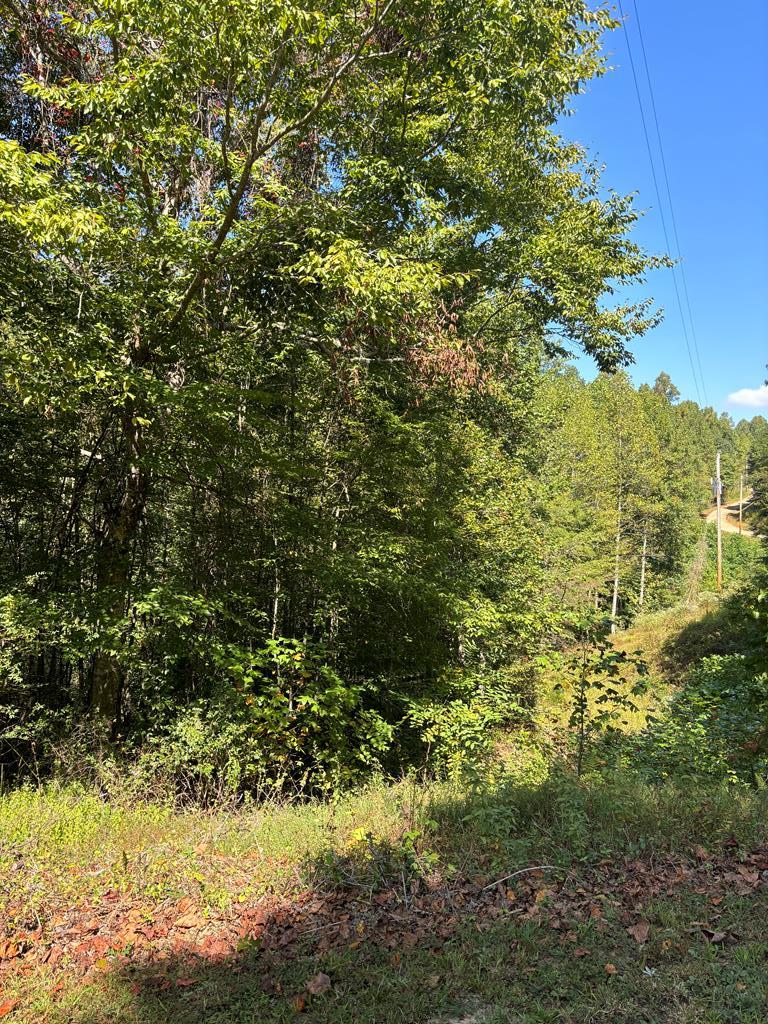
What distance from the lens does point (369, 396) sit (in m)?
9.18

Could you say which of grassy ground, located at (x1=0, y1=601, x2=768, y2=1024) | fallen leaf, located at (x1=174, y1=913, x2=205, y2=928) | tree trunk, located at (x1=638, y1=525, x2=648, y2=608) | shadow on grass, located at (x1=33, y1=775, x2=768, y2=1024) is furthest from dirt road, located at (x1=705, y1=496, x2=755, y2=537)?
fallen leaf, located at (x1=174, y1=913, x2=205, y2=928)

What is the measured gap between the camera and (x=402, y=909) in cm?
382

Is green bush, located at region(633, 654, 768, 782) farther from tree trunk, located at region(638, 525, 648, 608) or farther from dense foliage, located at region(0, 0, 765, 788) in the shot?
tree trunk, located at region(638, 525, 648, 608)

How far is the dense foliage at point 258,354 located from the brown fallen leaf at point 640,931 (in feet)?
14.3

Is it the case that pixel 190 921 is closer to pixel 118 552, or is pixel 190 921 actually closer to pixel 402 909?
pixel 402 909

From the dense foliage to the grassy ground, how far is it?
2.11 metres

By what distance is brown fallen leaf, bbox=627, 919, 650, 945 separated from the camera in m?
3.42

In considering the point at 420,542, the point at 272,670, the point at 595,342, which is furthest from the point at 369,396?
the point at 595,342

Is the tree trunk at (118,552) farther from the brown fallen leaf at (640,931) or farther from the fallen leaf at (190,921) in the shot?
the brown fallen leaf at (640,931)

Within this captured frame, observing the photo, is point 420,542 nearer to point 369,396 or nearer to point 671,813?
point 369,396

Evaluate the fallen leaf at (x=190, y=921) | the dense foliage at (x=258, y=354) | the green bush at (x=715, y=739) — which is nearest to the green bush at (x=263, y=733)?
the dense foliage at (x=258, y=354)

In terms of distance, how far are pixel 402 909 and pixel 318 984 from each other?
30.7 inches

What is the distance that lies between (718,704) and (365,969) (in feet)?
25.6

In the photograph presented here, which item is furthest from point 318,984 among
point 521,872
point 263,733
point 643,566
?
point 643,566
